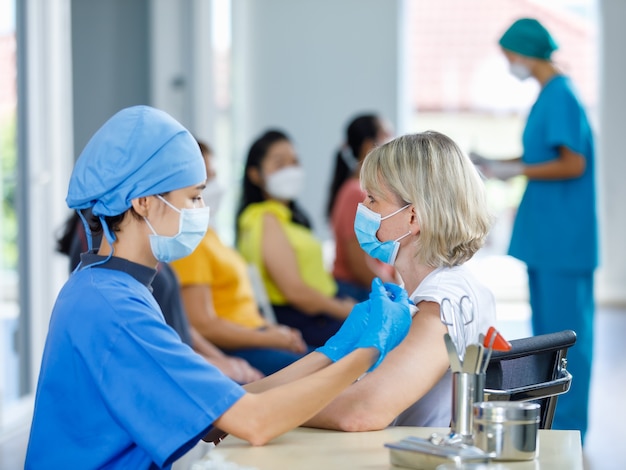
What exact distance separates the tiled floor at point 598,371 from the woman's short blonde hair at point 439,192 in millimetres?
1636

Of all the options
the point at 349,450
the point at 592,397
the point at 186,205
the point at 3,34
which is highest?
the point at 3,34

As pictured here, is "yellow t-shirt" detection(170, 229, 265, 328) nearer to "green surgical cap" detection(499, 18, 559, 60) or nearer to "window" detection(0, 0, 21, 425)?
"window" detection(0, 0, 21, 425)

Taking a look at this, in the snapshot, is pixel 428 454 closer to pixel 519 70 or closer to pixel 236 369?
pixel 236 369

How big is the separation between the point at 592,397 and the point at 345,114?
124 inches

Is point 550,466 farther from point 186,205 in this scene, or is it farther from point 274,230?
point 274,230

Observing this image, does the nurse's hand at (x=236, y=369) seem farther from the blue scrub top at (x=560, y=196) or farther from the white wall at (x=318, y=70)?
the white wall at (x=318, y=70)

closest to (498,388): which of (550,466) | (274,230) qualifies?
(550,466)

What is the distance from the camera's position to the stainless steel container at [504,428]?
120 cm

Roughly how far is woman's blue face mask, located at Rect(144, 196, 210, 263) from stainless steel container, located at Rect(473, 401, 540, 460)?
0.58 metres

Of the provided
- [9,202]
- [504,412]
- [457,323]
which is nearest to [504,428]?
[504,412]

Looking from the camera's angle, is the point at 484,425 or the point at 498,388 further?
the point at 498,388

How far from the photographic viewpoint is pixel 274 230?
Result: 3.46m

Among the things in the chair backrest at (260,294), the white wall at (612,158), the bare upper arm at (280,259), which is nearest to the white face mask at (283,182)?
the bare upper arm at (280,259)

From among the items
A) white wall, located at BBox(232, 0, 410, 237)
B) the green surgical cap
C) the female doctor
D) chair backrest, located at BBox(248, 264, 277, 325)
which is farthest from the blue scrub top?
white wall, located at BBox(232, 0, 410, 237)
